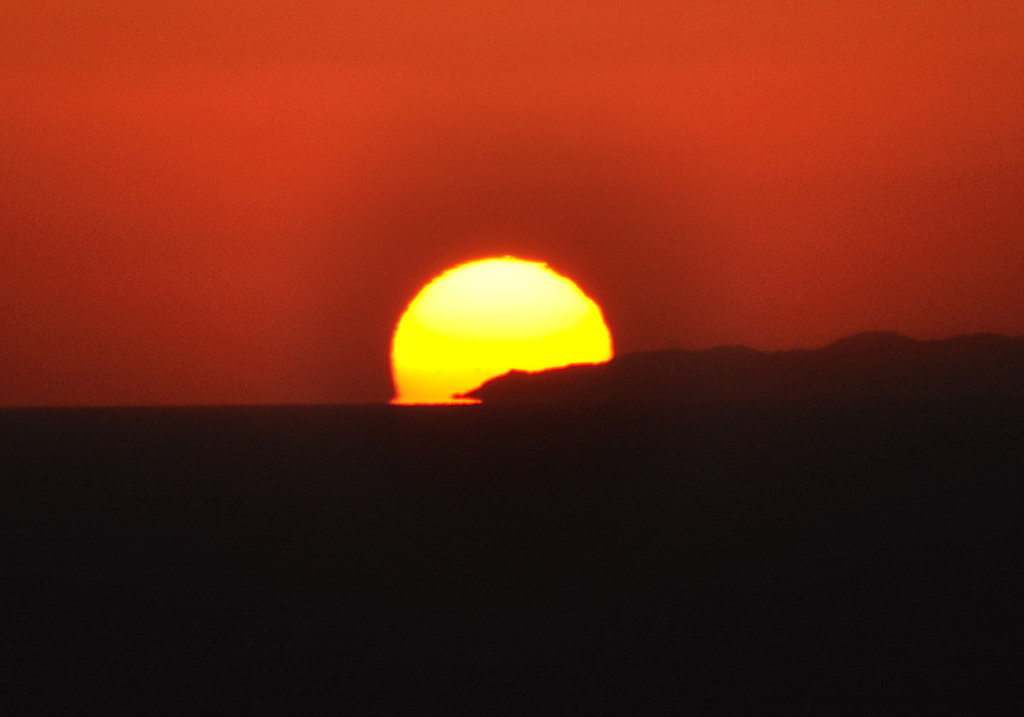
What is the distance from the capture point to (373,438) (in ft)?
15.4

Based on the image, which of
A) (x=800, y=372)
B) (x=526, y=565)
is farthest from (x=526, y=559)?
(x=800, y=372)

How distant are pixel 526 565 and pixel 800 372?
1136cm

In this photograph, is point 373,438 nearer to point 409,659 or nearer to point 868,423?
point 409,659

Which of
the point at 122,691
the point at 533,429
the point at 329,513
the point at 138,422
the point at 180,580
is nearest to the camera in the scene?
the point at 122,691

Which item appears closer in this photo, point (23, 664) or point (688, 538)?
point (23, 664)

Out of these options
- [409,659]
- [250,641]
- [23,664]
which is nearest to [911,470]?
[409,659]

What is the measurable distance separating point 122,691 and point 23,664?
0.38 metres

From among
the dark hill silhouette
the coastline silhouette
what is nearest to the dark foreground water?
the coastline silhouette

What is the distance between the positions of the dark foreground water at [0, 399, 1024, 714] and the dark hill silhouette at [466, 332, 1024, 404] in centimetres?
744

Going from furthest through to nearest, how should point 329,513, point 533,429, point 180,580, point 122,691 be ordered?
1. point 533,429
2. point 329,513
3. point 180,580
4. point 122,691

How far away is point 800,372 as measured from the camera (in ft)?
46.0

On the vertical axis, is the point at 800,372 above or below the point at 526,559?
above

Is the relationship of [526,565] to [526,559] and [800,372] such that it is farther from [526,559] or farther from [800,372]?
[800,372]

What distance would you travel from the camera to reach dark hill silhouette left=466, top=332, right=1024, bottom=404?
493 inches
